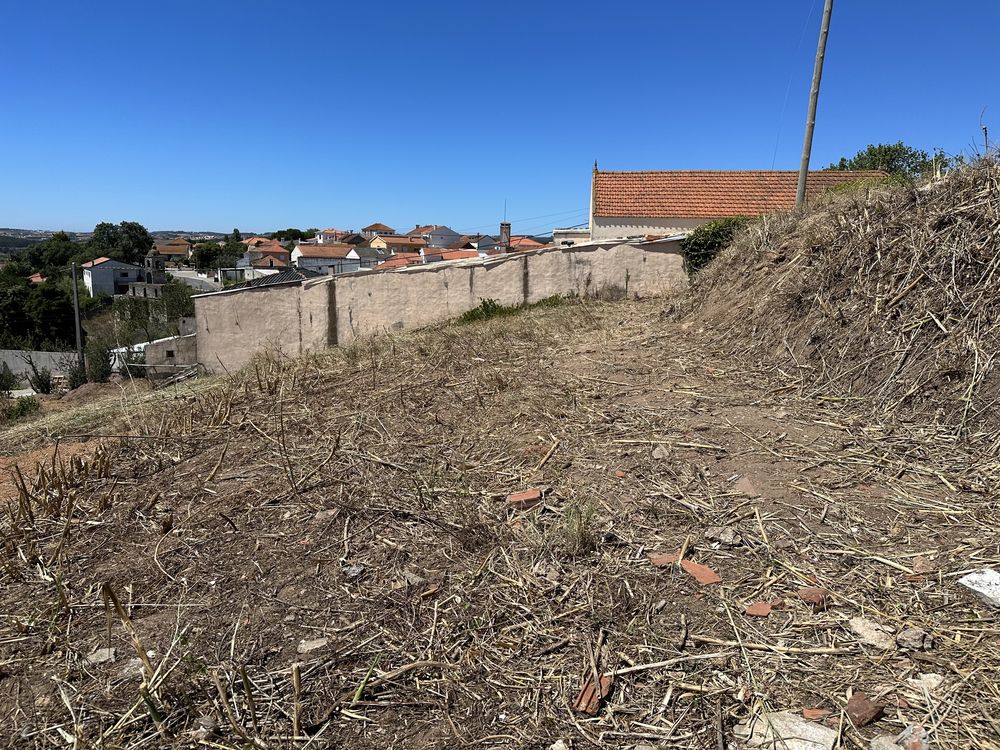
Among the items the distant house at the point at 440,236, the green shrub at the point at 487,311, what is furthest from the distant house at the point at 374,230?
the green shrub at the point at 487,311

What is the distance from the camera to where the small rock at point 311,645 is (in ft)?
7.26

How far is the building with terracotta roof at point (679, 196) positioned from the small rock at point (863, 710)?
60.3ft

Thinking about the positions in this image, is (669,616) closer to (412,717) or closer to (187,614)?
(412,717)

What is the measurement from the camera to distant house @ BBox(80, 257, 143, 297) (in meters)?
71.3

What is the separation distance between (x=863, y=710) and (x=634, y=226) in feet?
Result: 65.9

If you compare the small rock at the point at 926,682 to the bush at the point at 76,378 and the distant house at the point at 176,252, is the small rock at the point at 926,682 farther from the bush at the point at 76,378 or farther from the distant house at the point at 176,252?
the distant house at the point at 176,252

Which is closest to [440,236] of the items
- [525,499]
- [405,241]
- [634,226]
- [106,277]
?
[405,241]

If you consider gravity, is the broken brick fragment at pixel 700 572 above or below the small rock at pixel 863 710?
above

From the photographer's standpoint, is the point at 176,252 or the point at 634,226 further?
the point at 176,252

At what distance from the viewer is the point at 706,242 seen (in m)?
11.2

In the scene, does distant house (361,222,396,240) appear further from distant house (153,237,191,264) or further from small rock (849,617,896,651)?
small rock (849,617,896,651)

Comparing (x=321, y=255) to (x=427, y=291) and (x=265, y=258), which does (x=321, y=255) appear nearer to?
(x=265, y=258)

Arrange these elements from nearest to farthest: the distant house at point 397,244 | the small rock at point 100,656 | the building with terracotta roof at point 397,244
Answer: the small rock at point 100,656 < the distant house at point 397,244 < the building with terracotta roof at point 397,244

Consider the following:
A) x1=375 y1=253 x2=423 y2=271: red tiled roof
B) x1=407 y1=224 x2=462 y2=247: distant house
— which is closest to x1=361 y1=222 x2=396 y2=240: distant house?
x1=407 y1=224 x2=462 y2=247: distant house
